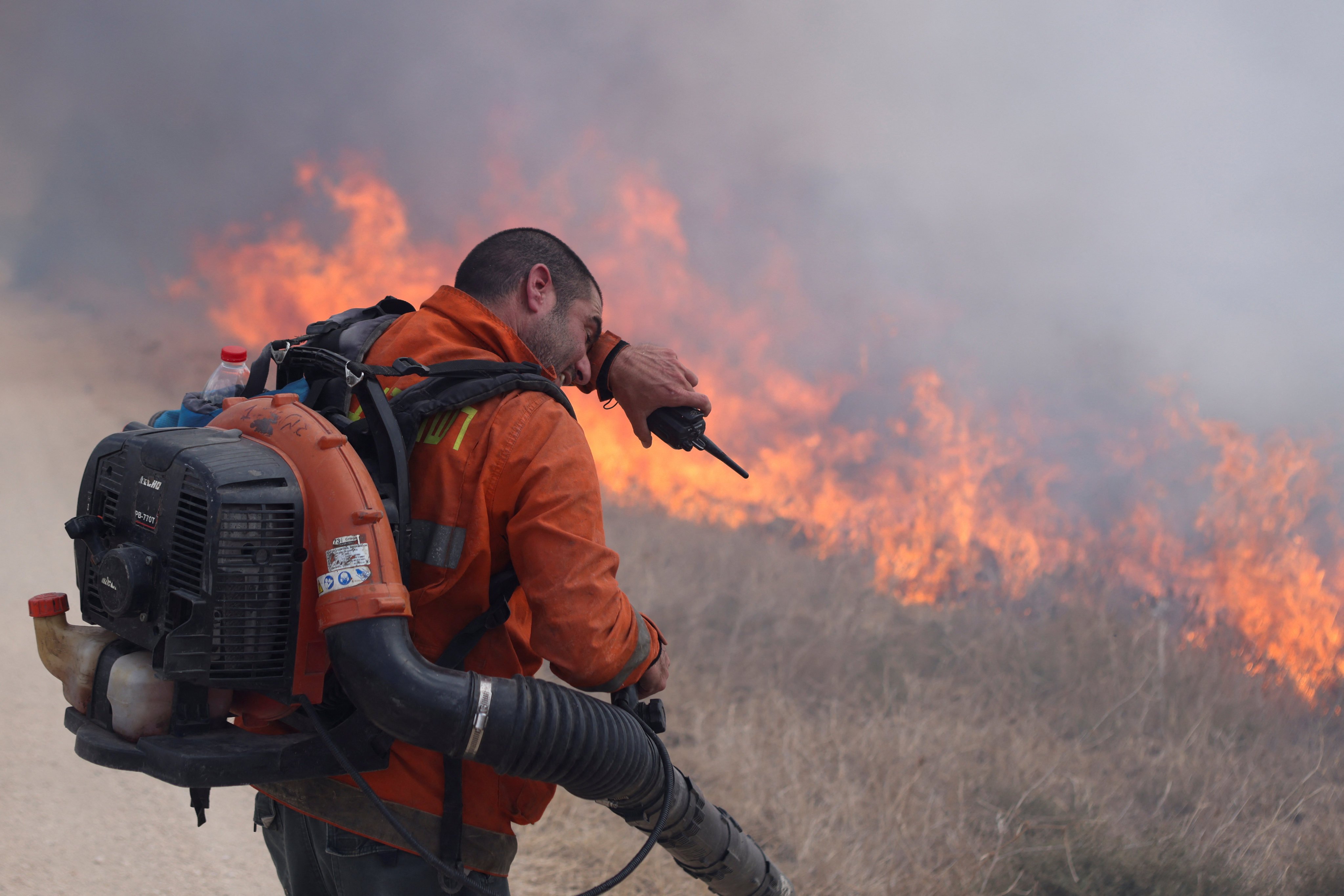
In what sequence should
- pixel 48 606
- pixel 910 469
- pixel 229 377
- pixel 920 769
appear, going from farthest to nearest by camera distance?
pixel 910 469, pixel 920 769, pixel 229 377, pixel 48 606

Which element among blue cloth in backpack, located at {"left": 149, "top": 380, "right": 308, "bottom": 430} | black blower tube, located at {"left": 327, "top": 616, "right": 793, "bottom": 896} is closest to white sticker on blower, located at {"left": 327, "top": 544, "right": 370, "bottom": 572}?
black blower tube, located at {"left": 327, "top": 616, "right": 793, "bottom": 896}

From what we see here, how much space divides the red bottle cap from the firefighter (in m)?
0.64

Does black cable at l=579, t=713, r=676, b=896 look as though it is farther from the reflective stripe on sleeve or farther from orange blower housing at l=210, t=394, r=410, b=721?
orange blower housing at l=210, t=394, r=410, b=721

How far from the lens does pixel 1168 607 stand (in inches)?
238

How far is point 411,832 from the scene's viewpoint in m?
2.27

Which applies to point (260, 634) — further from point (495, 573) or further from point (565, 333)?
point (565, 333)

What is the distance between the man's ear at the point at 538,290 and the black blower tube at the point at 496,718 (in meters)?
1.05

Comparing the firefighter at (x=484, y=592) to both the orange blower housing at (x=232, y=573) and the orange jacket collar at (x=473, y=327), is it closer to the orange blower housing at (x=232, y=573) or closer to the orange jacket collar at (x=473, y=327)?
the orange jacket collar at (x=473, y=327)

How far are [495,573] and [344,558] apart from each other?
479 mm

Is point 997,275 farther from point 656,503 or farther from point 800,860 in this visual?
point 800,860

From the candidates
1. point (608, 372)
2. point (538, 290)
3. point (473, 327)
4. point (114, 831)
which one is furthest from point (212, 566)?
point (114, 831)

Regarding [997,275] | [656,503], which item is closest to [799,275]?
[997,275]

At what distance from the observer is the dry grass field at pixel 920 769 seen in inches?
175

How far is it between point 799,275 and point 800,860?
5.52m
